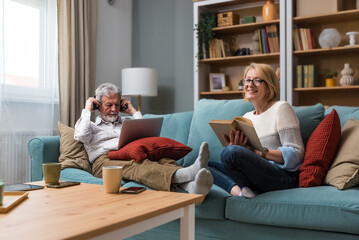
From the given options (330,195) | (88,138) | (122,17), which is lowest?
(330,195)

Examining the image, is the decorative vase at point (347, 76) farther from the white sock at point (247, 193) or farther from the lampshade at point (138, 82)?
the white sock at point (247, 193)

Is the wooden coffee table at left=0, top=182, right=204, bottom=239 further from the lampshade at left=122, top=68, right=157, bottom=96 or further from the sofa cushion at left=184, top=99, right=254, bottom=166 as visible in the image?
the lampshade at left=122, top=68, right=157, bottom=96

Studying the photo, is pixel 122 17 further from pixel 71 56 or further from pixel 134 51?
pixel 71 56

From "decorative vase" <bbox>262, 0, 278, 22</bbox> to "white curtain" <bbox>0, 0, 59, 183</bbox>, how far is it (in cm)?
216

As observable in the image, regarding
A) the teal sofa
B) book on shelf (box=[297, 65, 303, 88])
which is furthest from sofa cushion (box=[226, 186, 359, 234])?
book on shelf (box=[297, 65, 303, 88])

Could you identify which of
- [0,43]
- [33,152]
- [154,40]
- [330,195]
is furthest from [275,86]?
Answer: [154,40]

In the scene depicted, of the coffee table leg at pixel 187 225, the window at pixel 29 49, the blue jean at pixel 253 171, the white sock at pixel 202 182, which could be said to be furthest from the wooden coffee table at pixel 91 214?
the window at pixel 29 49

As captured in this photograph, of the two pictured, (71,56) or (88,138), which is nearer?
(88,138)

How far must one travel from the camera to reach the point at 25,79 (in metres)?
3.53

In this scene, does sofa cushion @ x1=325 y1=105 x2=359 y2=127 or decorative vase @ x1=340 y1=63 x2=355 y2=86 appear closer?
sofa cushion @ x1=325 y1=105 x2=359 y2=127

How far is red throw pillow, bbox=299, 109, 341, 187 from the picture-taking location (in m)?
1.90

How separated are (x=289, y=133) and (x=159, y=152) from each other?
0.75 m

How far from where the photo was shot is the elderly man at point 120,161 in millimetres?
1809

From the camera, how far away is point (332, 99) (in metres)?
4.00
